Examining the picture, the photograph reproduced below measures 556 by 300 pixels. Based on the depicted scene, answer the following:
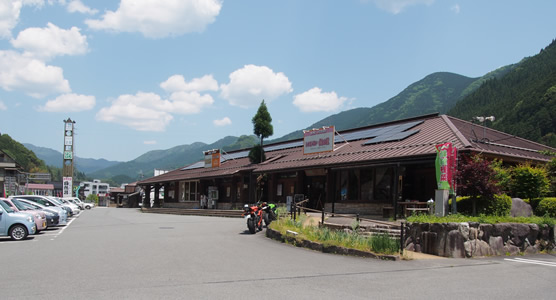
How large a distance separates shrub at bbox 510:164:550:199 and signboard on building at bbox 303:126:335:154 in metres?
11.5

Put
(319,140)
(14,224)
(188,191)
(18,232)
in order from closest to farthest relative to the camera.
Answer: (14,224), (18,232), (319,140), (188,191)

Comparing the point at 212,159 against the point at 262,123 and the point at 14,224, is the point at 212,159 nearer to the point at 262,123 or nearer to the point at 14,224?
the point at 262,123

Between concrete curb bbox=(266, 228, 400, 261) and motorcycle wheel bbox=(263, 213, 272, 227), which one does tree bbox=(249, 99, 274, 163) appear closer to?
motorcycle wheel bbox=(263, 213, 272, 227)

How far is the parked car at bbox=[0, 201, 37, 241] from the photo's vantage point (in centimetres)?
1565

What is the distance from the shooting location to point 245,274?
9102mm

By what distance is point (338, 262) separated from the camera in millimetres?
11031

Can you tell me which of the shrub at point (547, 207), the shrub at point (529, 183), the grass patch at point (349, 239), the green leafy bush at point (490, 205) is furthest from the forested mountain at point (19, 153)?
the shrub at point (547, 207)

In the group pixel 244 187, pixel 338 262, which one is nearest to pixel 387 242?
pixel 338 262

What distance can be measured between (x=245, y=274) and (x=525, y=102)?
2925 inches

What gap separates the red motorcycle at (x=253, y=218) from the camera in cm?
1791

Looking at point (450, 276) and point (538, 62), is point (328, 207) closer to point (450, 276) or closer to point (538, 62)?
point (450, 276)

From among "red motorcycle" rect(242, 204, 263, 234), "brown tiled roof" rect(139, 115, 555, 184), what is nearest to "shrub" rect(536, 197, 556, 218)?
"brown tiled roof" rect(139, 115, 555, 184)

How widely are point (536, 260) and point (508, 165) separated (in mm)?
9517

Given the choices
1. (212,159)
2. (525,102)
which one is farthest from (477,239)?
(525,102)
